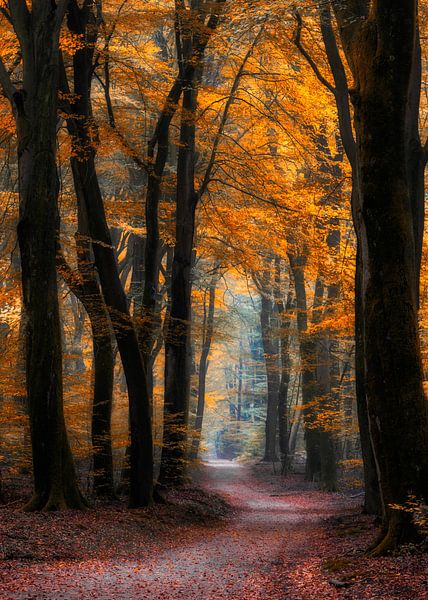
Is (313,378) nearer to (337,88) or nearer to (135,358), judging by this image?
(135,358)

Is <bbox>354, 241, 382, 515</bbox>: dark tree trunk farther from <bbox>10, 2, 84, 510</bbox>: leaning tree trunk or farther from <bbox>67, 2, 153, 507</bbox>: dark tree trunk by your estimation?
<bbox>10, 2, 84, 510</bbox>: leaning tree trunk

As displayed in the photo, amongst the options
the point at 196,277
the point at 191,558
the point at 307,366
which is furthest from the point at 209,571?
the point at 307,366

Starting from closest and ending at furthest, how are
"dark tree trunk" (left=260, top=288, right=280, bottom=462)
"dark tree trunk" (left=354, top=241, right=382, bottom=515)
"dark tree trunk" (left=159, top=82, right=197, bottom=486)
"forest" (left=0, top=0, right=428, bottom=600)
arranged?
"forest" (left=0, top=0, right=428, bottom=600), "dark tree trunk" (left=354, top=241, right=382, bottom=515), "dark tree trunk" (left=159, top=82, right=197, bottom=486), "dark tree trunk" (left=260, top=288, right=280, bottom=462)

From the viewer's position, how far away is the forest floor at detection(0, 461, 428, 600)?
589cm

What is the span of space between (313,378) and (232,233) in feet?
24.7

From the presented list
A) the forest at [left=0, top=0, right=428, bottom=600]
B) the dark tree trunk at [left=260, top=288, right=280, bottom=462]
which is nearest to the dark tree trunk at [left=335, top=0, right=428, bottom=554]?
the forest at [left=0, top=0, right=428, bottom=600]

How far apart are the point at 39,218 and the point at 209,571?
5646 mm

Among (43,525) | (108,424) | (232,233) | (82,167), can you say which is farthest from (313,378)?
(43,525)

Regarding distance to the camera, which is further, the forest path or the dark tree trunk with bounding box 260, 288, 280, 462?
the dark tree trunk with bounding box 260, 288, 280, 462

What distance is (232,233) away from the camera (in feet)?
54.3

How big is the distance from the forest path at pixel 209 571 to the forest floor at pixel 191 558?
0.04 feet

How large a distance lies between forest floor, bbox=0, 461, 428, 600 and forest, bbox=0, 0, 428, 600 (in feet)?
0.15

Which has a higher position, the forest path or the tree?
the tree

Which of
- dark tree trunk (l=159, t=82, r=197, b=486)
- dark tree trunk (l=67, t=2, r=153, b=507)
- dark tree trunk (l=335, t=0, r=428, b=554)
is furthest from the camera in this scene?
dark tree trunk (l=159, t=82, r=197, b=486)
